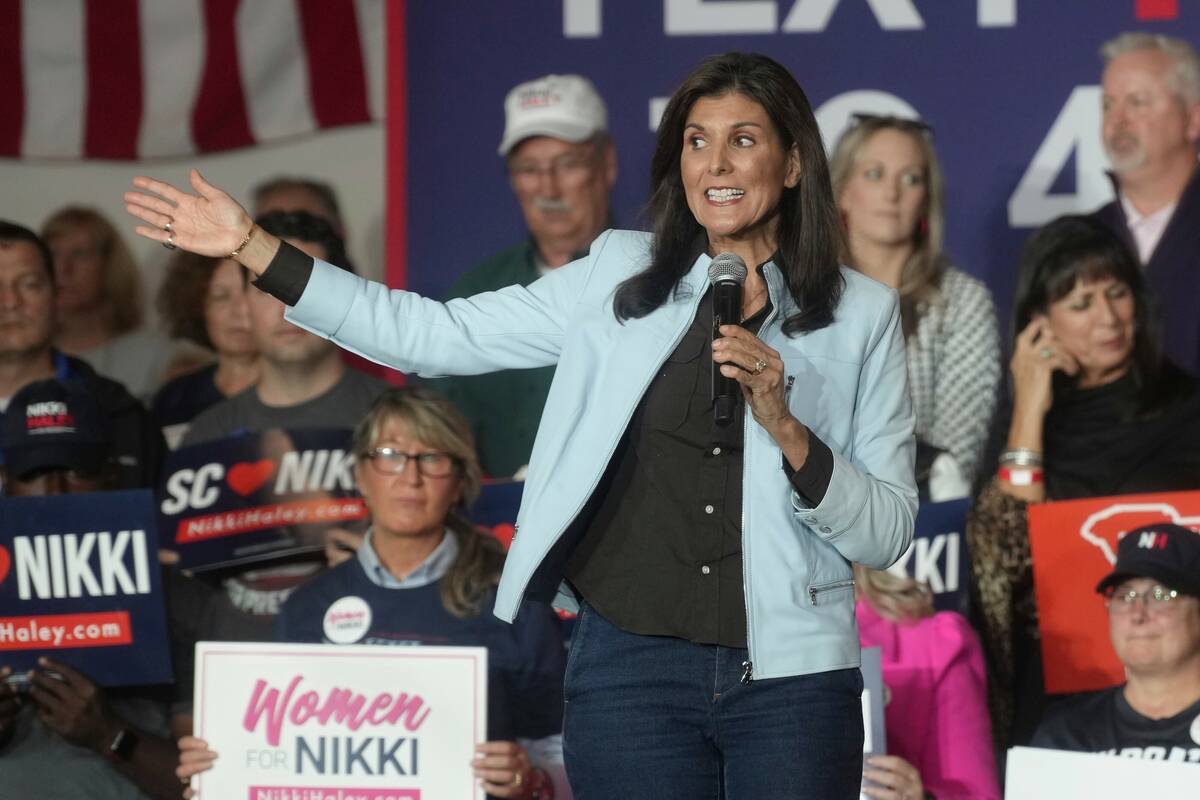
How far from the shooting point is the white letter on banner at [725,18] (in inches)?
205

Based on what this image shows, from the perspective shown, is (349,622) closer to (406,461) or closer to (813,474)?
(406,461)

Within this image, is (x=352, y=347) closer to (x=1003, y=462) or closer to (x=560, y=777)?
(x=560, y=777)

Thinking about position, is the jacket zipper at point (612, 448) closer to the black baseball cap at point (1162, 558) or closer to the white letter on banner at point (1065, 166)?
the black baseball cap at point (1162, 558)

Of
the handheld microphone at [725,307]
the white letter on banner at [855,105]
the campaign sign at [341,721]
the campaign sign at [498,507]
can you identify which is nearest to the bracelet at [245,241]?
the handheld microphone at [725,307]

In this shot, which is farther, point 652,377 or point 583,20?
point 583,20

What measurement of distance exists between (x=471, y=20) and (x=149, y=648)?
228cm

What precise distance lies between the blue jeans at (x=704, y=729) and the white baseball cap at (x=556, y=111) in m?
3.03

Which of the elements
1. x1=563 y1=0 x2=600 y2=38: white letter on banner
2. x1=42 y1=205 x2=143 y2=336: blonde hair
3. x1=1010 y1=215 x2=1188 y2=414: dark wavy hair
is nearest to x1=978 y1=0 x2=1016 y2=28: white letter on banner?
x1=1010 y1=215 x2=1188 y2=414: dark wavy hair

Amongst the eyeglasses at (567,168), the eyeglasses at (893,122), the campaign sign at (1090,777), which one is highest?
the eyeglasses at (893,122)

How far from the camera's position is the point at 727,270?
2.12 metres

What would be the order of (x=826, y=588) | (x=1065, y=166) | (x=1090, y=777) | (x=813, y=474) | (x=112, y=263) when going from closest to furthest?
(x=813, y=474), (x=826, y=588), (x=1090, y=777), (x=1065, y=166), (x=112, y=263)

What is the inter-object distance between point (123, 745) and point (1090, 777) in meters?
2.08

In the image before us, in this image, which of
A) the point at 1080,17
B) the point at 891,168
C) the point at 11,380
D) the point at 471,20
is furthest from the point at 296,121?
the point at 1080,17

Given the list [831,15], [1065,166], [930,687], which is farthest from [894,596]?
[831,15]
